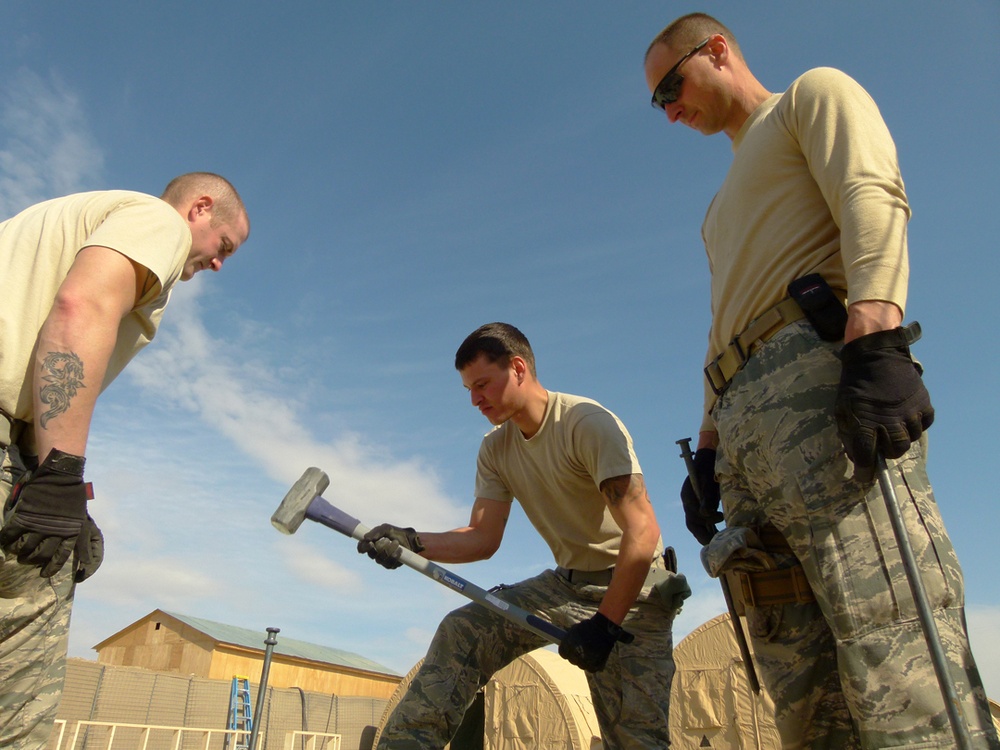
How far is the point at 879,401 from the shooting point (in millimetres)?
A: 1581

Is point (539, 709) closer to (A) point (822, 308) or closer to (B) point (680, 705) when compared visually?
(B) point (680, 705)

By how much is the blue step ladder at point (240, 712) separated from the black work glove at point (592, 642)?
1470 cm

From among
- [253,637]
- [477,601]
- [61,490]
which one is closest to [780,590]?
[477,601]

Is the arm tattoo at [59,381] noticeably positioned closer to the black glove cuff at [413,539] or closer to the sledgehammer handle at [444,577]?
the sledgehammer handle at [444,577]

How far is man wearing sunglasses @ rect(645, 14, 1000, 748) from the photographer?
1.56 metres

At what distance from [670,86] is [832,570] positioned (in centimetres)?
175

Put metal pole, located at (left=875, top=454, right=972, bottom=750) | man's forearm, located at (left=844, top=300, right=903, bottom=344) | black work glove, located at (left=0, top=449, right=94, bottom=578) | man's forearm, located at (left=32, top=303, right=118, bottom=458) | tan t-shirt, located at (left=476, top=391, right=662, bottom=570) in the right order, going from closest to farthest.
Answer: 1. metal pole, located at (left=875, top=454, right=972, bottom=750)
2. man's forearm, located at (left=844, top=300, right=903, bottom=344)
3. black work glove, located at (left=0, top=449, right=94, bottom=578)
4. man's forearm, located at (left=32, top=303, right=118, bottom=458)
5. tan t-shirt, located at (left=476, top=391, right=662, bottom=570)

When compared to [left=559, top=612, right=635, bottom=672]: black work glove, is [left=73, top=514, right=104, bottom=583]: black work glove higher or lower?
higher

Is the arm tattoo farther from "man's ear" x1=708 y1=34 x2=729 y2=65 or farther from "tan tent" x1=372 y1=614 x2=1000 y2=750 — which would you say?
"tan tent" x1=372 y1=614 x2=1000 y2=750

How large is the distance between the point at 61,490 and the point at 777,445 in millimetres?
1906

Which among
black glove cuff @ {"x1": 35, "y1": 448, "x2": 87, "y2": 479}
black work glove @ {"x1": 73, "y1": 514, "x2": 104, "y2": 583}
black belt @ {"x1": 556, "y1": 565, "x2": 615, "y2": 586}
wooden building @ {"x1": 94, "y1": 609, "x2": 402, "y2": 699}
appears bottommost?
black work glove @ {"x1": 73, "y1": 514, "x2": 104, "y2": 583}

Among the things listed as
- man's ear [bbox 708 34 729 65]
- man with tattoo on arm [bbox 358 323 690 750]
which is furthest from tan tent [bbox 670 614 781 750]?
man's ear [bbox 708 34 729 65]

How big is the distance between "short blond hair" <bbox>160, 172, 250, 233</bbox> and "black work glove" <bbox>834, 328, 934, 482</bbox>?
2.36 m

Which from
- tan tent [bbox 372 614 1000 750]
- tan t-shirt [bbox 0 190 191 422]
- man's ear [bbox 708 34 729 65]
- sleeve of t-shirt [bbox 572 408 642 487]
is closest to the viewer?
tan t-shirt [bbox 0 190 191 422]
